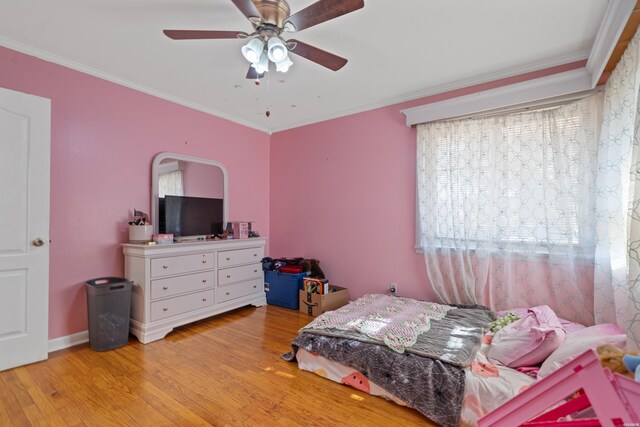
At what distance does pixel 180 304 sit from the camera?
2980 millimetres

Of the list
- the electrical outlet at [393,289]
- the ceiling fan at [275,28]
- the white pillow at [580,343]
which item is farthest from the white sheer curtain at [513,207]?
the ceiling fan at [275,28]

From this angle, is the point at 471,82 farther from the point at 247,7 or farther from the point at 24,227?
the point at 24,227

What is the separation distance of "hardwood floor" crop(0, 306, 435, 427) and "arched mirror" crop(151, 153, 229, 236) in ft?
4.32

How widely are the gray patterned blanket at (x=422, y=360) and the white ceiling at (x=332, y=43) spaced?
2287mm

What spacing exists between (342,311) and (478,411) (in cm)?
132

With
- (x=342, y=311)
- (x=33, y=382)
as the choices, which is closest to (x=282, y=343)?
(x=342, y=311)

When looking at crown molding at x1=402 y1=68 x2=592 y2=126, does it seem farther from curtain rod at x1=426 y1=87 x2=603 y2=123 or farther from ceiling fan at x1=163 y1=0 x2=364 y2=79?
ceiling fan at x1=163 y1=0 x2=364 y2=79

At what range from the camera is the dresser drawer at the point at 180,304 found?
279 centimetres

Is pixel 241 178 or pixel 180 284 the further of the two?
pixel 241 178

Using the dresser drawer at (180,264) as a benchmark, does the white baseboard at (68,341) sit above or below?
below

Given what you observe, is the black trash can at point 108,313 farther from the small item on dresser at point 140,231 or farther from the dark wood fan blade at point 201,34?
the dark wood fan blade at point 201,34

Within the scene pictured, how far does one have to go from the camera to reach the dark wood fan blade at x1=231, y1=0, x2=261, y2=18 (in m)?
1.53

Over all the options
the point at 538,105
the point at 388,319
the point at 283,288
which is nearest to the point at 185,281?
the point at 283,288

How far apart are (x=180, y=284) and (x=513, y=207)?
3367 mm
